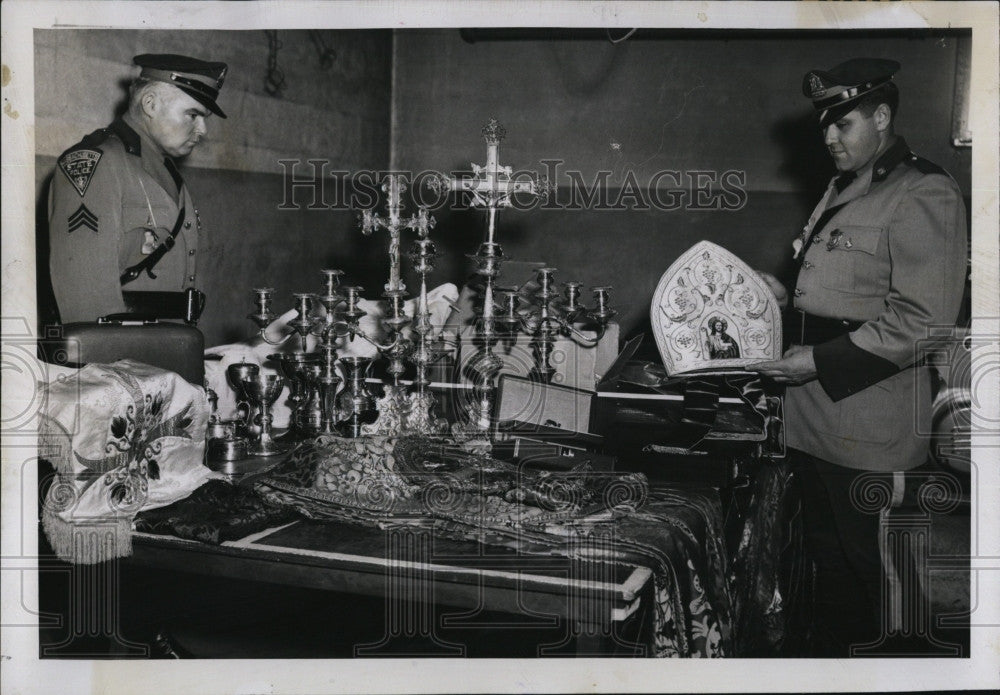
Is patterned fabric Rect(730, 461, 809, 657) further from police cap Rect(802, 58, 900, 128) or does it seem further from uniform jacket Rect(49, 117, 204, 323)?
uniform jacket Rect(49, 117, 204, 323)

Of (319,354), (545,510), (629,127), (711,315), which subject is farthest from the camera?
(629,127)

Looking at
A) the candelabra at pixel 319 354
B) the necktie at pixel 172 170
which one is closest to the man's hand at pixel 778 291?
the candelabra at pixel 319 354

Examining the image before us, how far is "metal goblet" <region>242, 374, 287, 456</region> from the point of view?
226 cm

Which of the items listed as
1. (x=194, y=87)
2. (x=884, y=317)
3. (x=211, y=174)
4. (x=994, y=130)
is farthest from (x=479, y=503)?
(x=211, y=174)

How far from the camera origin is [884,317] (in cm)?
228


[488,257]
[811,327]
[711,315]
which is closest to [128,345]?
[488,257]

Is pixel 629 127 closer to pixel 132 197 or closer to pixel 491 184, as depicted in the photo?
pixel 491 184

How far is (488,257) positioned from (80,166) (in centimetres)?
111

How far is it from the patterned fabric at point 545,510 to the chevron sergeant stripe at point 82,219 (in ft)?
3.06

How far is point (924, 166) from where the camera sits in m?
2.32

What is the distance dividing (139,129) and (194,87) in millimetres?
218

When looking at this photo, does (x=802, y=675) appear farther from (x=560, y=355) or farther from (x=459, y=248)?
(x=459, y=248)

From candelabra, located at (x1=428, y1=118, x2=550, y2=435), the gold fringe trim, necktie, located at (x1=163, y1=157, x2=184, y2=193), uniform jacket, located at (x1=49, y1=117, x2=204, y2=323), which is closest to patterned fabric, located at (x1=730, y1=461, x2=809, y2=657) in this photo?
candelabra, located at (x1=428, y1=118, x2=550, y2=435)

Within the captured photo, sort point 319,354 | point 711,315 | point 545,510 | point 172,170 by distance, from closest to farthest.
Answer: point 545,510 < point 711,315 < point 319,354 < point 172,170
